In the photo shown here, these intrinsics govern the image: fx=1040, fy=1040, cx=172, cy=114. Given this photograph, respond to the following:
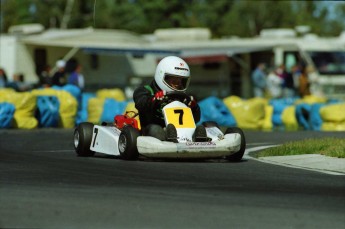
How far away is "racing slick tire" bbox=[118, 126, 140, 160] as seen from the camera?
13.6 metres

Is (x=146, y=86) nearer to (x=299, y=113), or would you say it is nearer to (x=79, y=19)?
(x=299, y=113)

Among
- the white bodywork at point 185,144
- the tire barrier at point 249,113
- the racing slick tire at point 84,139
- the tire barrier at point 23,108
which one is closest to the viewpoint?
the white bodywork at point 185,144

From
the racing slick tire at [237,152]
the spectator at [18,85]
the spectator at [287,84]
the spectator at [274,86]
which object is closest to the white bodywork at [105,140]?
the racing slick tire at [237,152]

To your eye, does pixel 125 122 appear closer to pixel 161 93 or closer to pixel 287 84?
pixel 161 93

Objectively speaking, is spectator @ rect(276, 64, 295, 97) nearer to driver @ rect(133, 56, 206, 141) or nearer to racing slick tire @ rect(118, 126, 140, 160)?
driver @ rect(133, 56, 206, 141)

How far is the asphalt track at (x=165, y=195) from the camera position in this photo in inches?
337

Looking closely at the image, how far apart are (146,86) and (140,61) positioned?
29.6 metres

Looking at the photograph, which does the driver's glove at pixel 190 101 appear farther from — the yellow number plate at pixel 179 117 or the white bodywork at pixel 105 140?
the white bodywork at pixel 105 140

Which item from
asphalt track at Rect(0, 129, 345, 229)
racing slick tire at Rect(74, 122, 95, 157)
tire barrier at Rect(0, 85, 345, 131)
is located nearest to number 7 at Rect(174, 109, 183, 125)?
asphalt track at Rect(0, 129, 345, 229)

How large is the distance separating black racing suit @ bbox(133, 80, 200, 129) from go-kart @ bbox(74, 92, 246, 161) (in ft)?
0.57

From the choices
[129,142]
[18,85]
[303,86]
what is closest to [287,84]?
[303,86]

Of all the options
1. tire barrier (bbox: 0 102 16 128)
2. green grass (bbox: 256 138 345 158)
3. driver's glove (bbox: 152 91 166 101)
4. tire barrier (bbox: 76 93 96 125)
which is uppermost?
driver's glove (bbox: 152 91 166 101)

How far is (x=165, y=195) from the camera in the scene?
9.98 meters

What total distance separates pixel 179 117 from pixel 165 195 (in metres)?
4.12
